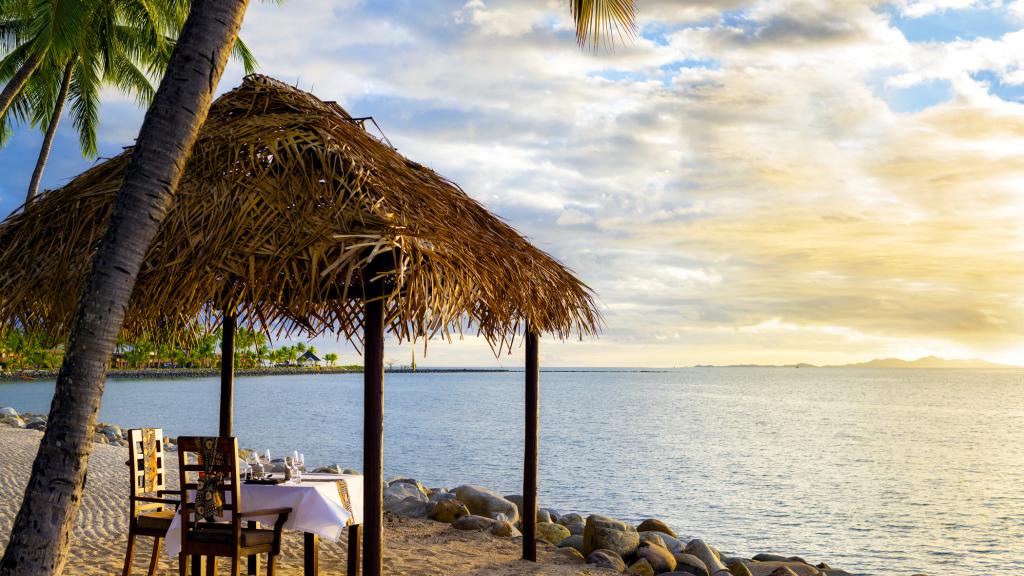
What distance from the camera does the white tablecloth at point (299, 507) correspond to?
637 centimetres

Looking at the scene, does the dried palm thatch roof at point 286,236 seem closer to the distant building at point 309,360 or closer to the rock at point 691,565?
the rock at point 691,565

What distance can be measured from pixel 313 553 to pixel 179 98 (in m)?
Result: 3.56

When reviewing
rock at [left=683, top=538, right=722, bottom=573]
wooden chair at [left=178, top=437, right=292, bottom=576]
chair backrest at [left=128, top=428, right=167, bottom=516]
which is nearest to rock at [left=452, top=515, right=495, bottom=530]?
rock at [left=683, top=538, right=722, bottom=573]

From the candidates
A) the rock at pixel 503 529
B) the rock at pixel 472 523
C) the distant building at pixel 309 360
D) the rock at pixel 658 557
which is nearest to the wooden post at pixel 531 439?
the rock at pixel 503 529

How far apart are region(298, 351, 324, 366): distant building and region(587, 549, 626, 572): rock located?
135621 mm

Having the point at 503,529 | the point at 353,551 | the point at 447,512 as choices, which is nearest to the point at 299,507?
the point at 353,551

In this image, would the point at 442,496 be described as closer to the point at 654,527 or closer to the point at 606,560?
the point at 654,527

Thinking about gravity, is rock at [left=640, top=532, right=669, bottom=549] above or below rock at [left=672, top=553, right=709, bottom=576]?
above

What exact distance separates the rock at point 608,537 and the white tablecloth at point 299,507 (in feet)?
13.2

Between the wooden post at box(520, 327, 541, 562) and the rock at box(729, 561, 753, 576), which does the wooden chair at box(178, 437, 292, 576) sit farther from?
the rock at box(729, 561, 753, 576)

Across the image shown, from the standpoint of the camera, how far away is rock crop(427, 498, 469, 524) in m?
11.1

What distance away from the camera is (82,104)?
81.4 feet

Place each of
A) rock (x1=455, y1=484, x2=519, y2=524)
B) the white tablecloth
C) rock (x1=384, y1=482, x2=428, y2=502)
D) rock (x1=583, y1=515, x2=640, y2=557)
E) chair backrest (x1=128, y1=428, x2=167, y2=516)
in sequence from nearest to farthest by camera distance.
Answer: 1. the white tablecloth
2. chair backrest (x1=128, y1=428, x2=167, y2=516)
3. rock (x1=583, y1=515, x2=640, y2=557)
4. rock (x1=455, y1=484, x2=519, y2=524)
5. rock (x1=384, y1=482, x2=428, y2=502)

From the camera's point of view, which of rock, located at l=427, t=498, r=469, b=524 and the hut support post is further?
rock, located at l=427, t=498, r=469, b=524
